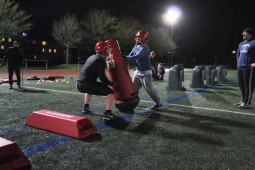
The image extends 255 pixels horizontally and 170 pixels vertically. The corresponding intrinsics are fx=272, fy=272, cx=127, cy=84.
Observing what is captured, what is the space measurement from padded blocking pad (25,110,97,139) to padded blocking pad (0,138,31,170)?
1.29 m

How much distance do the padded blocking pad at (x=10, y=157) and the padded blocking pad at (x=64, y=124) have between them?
1.29m

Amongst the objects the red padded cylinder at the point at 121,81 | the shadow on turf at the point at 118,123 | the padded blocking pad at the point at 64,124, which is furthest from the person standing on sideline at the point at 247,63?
the padded blocking pad at the point at 64,124

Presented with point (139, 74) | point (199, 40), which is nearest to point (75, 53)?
point (199, 40)

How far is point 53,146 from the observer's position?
4039 mm

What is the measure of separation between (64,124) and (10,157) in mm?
1535

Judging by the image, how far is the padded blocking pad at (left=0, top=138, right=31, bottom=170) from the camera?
2980mm

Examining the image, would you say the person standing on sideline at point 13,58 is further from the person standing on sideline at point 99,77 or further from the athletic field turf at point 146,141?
the person standing on sideline at point 99,77

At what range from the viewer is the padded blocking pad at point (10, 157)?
298 cm

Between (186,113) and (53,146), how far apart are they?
3736 mm

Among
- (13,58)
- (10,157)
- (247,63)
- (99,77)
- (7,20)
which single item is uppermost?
(7,20)

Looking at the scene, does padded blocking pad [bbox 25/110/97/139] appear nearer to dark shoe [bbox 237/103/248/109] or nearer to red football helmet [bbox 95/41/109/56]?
red football helmet [bbox 95/41/109/56]

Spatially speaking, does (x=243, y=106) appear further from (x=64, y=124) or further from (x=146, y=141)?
(x=64, y=124)

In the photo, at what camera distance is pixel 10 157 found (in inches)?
120

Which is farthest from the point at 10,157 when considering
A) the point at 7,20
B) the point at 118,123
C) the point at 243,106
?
the point at 7,20
